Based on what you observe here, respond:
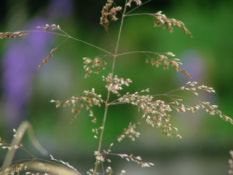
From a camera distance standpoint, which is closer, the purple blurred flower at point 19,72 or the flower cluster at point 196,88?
the flower cluster at point 196,88

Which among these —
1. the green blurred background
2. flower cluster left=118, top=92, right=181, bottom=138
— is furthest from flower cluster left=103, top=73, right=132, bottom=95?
the green blurred background

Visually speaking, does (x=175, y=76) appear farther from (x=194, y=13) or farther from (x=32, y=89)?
(x=32, y=89)

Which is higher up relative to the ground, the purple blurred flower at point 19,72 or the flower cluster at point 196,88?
the purple blurred flower at point 19,72

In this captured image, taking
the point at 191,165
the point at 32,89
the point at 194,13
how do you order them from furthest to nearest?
the point at 194,13 → the point at 32,89 → the point at 191,165

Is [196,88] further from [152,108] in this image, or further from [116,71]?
[116,71]

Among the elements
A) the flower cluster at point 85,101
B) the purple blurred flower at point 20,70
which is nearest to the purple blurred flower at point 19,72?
the purple blurred flower at point 20,70

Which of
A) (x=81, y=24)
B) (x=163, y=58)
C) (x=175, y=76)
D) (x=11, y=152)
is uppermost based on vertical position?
(x=81, y=24)

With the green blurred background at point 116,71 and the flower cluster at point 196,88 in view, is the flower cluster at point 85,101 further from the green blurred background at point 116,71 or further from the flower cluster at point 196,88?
the green blurred background at point 116,71

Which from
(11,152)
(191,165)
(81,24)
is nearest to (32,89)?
(81,24)
